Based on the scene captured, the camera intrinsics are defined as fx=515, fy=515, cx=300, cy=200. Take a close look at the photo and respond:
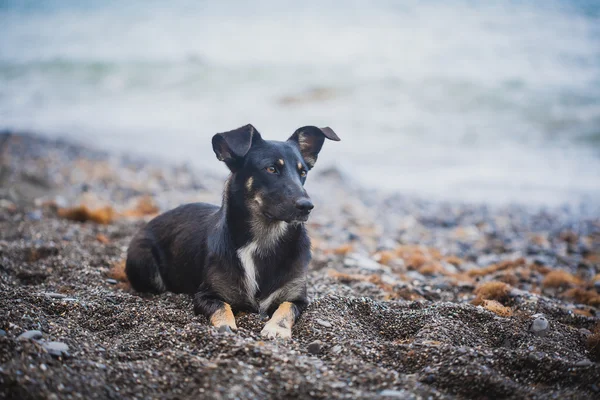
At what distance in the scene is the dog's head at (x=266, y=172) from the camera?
4.60 m

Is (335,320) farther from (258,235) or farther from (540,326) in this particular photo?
(540,326)

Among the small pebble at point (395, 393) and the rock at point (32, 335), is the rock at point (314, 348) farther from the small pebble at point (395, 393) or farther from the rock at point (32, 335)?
the rock at point (32, 335)

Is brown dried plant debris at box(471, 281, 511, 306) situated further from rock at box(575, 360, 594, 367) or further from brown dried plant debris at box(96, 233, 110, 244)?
brown dried plant debris at box(96, 233, 110, 244)

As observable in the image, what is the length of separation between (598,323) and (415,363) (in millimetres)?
2462

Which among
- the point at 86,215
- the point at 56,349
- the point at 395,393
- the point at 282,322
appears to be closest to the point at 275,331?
the point at 282,322

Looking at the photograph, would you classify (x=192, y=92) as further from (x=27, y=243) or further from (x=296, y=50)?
(x=27, y=243)

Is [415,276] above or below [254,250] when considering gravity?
below

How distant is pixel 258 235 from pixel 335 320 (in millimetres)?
1094

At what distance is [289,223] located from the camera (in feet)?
16.1

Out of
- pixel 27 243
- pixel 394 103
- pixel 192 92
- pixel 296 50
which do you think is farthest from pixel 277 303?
pixel 296 50

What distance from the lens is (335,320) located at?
4.65 m

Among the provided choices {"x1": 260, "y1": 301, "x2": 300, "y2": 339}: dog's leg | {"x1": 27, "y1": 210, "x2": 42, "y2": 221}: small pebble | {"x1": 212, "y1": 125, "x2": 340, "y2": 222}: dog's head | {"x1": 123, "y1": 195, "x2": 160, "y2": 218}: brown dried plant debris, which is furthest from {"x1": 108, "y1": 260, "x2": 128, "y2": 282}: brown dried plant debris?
{"x1": 123, "y1": 195, "x2": 160, "y2": 218}: brown dried plant debris

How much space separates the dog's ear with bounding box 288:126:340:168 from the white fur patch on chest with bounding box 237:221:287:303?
89 cm

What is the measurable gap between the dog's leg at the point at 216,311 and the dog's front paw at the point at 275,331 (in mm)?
263
